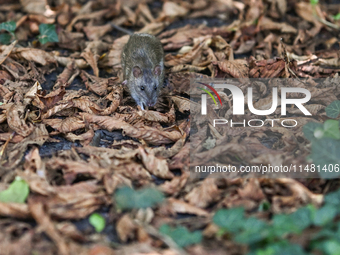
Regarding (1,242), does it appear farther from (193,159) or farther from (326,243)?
(326,243)

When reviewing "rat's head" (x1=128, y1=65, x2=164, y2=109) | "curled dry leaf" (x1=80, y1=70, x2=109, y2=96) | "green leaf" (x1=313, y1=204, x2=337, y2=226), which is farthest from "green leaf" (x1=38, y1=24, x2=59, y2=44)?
"green leaf" (x1=313, y1=204, x2=337, y2=226)

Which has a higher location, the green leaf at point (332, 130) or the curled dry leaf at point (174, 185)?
the green leaf at point (332, 130)

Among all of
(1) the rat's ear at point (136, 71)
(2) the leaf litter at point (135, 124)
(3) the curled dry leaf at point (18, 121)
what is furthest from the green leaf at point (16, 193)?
(1) the rat's ear at point (136, 71)

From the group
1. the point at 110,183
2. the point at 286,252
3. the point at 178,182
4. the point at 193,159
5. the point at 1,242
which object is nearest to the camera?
the point at 286,252

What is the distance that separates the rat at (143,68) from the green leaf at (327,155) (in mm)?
2582

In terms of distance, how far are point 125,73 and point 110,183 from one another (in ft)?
9.59

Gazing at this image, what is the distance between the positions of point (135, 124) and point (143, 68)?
1.24 m

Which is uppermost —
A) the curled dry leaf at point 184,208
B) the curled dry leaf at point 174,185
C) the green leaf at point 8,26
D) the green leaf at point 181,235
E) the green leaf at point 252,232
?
the green leaf at point 8,26

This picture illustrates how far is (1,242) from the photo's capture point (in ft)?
9.21

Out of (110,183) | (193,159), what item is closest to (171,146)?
(193,159)

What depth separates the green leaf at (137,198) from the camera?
10.1 feet

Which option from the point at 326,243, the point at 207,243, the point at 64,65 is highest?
the point at 64,65

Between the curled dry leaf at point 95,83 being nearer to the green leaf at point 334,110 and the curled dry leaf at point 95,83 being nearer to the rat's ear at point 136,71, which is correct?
the rat's ear at point 136,71

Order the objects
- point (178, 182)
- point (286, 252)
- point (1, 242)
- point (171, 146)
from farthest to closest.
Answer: point (171, 146) < point (178, 182) < point (1, 242) < point (286, 252)
